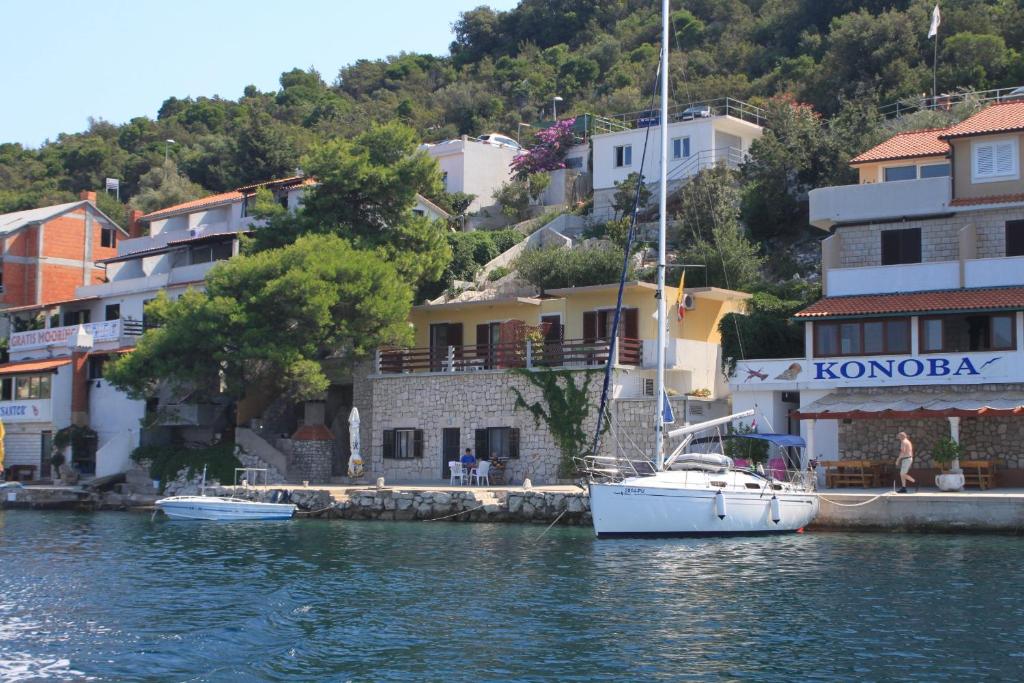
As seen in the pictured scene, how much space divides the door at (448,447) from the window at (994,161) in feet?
63.8

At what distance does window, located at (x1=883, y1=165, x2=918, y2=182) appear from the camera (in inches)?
1560

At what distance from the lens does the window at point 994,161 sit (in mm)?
35969

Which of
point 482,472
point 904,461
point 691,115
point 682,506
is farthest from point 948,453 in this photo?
point 691,115

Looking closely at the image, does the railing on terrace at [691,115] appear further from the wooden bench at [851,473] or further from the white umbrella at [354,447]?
the wooden bench at [851,473]

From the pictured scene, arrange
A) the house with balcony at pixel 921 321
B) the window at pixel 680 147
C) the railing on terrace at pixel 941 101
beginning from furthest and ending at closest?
the window at pixel 680 147, the railing on terrace at pixel 941 101, the house with balcony at pixel 921 321

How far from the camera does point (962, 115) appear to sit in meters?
49.4

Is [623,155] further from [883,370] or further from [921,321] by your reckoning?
[883,370]

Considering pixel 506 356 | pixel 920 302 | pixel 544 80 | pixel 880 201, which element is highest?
pixel 544 80

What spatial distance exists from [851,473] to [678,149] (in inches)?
1167

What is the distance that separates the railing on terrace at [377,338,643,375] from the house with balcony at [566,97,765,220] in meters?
18.1

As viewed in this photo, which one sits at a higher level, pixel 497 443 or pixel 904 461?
pixel 497 443

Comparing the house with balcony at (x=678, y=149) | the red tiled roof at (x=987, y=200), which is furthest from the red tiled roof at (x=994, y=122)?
the house with balcony at (x=678, y=149)

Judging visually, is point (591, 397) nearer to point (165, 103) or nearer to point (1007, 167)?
point (1007, 167)

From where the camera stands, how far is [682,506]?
29.6 meters
